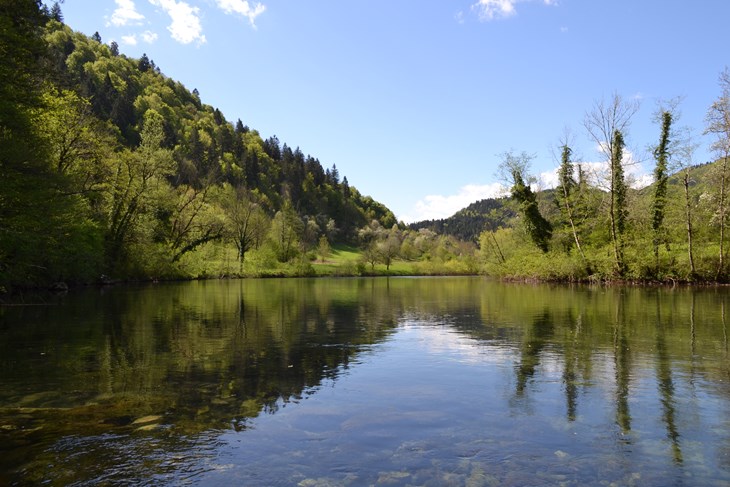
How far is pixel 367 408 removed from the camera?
328 inches

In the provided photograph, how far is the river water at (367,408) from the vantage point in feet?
18.6

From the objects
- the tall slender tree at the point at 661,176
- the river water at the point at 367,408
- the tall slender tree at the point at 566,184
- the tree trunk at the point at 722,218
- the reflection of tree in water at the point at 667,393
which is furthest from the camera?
the tall slender tree at the point at 566,184

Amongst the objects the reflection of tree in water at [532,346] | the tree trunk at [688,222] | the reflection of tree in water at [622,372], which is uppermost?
the tree trunk at [688,222]

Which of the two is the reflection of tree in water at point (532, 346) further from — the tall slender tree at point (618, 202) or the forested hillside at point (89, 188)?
the tall slender tree at point (618, 202)

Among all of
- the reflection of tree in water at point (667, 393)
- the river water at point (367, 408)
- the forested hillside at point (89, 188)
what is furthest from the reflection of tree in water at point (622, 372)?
the forested hillside at point (89, 188)

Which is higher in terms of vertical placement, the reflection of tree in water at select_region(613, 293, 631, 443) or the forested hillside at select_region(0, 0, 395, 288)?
the forested hillside at select_region(0, 0, 395, 288)

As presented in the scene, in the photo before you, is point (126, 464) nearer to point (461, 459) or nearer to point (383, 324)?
point (461, 459)

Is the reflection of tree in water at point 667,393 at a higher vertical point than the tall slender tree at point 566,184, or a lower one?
lower

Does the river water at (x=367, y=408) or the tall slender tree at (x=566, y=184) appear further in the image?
the tall slender tree at (x=566, y=184)

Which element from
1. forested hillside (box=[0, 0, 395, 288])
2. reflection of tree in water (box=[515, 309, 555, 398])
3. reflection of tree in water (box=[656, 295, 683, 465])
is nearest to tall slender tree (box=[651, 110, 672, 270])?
reflection of tree in water (box=[515, 309, 555, 398])

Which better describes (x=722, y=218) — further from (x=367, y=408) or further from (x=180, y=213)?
(x=180, y=213)

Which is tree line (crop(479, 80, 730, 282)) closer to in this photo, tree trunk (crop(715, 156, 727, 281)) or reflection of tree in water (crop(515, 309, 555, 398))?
tree trunk (crop(715, 156, 727, 281))

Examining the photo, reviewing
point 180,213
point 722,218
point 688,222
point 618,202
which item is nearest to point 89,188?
point 180,213

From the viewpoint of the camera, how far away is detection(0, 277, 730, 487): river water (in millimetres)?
5680
